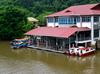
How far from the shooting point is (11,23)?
3772 centimetres

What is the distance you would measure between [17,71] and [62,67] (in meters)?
4.94

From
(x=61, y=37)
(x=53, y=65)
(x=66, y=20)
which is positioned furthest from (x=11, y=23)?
(x=53, y=65)

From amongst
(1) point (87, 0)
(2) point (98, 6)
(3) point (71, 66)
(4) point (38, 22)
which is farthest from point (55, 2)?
(3) point (71, 66)

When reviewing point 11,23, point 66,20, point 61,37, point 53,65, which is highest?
point 66,20

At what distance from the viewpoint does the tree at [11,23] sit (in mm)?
37656

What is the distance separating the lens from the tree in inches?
1483

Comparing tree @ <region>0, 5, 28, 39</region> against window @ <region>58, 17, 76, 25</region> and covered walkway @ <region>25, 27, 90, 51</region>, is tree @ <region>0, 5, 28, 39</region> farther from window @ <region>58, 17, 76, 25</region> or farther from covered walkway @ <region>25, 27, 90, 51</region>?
window @ <region>58, 17, 76, 25</region>

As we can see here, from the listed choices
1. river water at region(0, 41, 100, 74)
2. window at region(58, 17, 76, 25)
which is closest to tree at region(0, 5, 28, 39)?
window at region(58, 17, 76, 25)

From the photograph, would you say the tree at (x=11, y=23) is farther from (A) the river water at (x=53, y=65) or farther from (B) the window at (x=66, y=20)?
(A) the river water at (x=53, y=65)

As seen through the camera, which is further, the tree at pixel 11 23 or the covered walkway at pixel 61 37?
the tree at pixel 11 23

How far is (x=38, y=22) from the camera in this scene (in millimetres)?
55594

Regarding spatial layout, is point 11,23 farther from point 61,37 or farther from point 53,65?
point 53,65

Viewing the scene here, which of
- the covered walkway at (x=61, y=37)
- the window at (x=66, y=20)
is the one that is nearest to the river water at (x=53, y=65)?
the covered walkway at (x=61, y=37)

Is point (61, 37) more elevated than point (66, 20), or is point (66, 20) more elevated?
point (66, 20)
